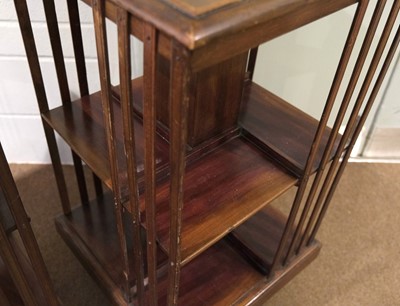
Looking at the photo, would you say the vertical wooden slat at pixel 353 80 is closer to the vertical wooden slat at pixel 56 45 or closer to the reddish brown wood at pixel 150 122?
the reddish brown wood at pixel 150 122

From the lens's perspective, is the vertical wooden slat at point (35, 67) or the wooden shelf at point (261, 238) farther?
the wooden shelf at point (261, 238)

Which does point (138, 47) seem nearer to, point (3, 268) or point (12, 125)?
point (12, 125)

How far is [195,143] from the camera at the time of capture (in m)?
0.86

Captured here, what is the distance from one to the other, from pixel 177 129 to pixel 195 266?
0.65 m

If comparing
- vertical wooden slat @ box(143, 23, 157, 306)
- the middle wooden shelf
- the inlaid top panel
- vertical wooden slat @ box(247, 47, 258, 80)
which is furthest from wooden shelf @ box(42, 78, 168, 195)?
the inlaid top panel

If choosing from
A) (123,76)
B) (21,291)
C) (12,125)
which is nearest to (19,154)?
(12,125)

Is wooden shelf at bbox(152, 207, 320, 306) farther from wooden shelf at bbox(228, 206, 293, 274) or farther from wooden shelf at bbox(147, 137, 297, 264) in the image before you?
wooden shelf at bbox(147, 137, 297, 264)

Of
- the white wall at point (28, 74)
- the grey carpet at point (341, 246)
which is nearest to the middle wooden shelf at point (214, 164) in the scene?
the white wall at point (28, 74)

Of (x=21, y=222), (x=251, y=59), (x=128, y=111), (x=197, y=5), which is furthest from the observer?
(x=251, y=59)

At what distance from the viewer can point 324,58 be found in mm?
1324

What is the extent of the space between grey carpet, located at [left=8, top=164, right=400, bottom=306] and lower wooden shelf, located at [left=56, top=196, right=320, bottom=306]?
84mm

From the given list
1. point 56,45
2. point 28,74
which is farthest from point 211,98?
point 28,74

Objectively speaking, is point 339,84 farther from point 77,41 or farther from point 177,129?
point 77,41

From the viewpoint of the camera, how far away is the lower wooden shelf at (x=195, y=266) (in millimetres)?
1016
